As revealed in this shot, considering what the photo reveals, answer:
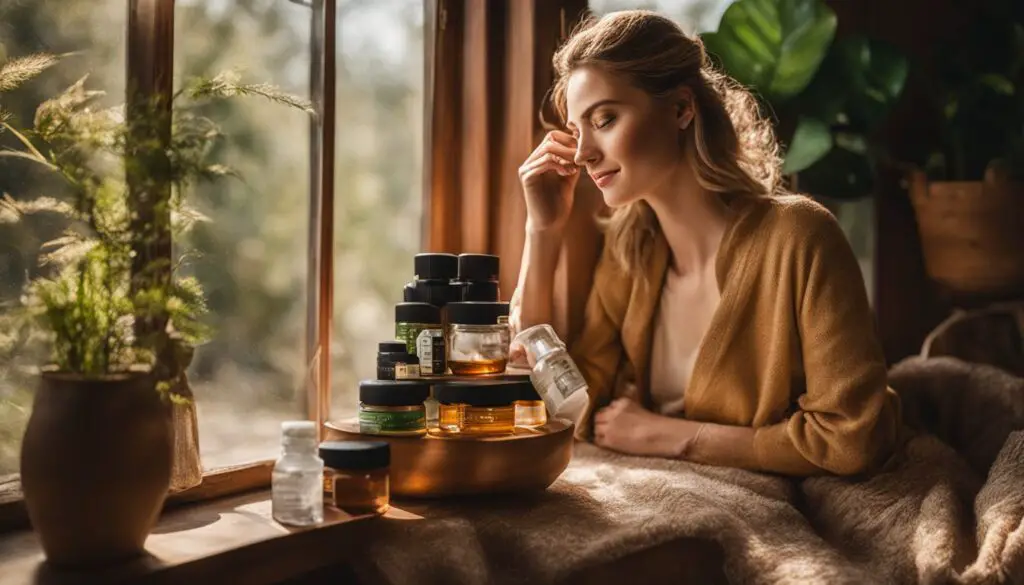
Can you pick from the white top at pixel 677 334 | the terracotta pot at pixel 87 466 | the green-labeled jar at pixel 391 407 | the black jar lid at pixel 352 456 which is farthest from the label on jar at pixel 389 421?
the white top at pixel 677 334

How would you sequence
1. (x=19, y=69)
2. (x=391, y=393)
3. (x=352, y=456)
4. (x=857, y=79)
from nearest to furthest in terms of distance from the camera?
(x=19, y=69), (x=352, y=456), (x=391, y=393), (x=857, y=79)

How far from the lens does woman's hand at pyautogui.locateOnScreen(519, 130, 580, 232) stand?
5.19ft

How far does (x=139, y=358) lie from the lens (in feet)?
3.11

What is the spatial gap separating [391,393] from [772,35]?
1.18 m

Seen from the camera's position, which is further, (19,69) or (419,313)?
(419,313)

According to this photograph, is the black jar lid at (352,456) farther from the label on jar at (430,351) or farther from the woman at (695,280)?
the woman at (695,280)

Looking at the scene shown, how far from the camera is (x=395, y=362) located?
1.25 metres

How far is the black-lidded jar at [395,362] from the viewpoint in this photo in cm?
125

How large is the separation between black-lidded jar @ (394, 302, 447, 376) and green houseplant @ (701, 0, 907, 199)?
0.90m

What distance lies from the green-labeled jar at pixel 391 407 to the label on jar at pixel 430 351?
0.24 ft

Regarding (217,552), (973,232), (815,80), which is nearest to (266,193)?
(217,552)

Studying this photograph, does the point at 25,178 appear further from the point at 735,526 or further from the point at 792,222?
the point at 792,222

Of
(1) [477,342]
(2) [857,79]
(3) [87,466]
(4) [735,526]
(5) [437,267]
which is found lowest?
(4) [735,526]

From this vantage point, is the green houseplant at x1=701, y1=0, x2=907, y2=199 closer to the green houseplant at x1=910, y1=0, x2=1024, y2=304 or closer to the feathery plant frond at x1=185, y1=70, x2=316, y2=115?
the green houseplant at x1=910, y1=0, x2=1024, y2=304
